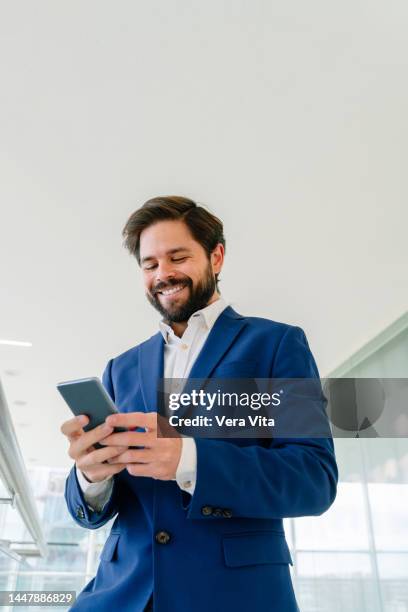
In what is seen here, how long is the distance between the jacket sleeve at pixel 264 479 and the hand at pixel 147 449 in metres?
0.04

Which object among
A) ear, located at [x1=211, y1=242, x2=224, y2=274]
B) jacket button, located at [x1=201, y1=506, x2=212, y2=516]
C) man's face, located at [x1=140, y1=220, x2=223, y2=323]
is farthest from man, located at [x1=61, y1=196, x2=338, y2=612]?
ear, located at [x1=211, y1=242, x2=224, y2=274]

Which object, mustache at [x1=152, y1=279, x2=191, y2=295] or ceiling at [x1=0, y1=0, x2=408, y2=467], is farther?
ceiling at [x1=0, y1=0, x2=408, y2=467]

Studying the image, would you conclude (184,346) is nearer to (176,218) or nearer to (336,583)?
(176,218)

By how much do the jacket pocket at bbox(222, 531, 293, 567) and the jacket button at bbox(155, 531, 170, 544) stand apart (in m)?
0.08

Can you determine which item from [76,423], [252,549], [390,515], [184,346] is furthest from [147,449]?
[390,515]

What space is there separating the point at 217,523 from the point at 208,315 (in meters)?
0.42

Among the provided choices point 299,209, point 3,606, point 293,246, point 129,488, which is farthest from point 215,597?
point 293,246

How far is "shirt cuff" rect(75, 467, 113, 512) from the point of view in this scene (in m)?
0.90

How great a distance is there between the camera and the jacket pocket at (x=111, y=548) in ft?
2.96

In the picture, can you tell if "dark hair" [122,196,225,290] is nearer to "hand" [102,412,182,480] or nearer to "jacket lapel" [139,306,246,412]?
"jacket lapel" [139,306,246,412]

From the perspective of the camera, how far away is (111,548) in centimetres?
91

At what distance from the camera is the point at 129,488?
921 mm

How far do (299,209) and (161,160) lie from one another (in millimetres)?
967

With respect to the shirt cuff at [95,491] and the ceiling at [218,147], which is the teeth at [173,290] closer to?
the shirt cuff at [95,491]
